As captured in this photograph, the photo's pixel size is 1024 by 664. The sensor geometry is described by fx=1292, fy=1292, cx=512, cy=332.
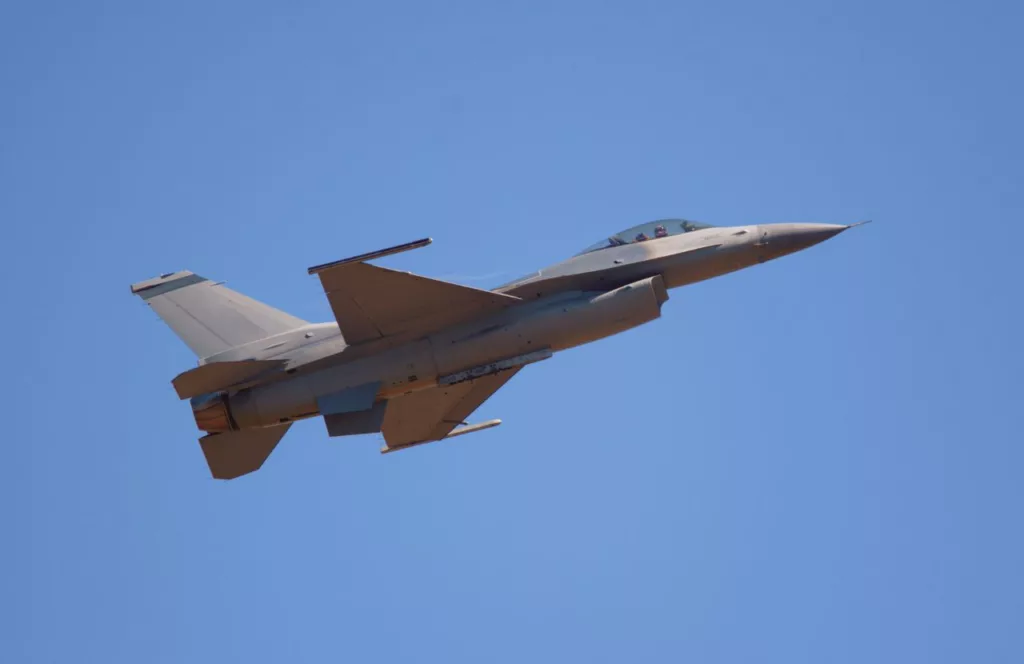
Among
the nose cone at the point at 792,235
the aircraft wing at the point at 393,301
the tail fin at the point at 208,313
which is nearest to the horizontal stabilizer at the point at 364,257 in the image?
the aircraft wing at the point at 393,301

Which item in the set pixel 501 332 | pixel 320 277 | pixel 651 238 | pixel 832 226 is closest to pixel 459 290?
pixel 501 332

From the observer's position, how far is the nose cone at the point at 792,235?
21531mm

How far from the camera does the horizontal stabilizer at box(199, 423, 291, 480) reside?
830 inches

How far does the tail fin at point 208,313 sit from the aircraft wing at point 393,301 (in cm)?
204

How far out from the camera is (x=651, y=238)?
2162 centimetres

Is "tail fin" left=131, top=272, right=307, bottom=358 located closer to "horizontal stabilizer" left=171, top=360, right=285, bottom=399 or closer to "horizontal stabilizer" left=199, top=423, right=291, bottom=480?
"horizontal stabilizer" left=171, top=360, right=285, bottom=399

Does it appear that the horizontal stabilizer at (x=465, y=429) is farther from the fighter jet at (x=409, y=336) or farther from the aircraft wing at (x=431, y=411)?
the fighter jet at (x=409, y=336)

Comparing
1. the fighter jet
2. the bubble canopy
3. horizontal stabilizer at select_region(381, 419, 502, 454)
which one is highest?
the bubble canopy

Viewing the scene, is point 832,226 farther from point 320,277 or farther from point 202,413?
point 202,413

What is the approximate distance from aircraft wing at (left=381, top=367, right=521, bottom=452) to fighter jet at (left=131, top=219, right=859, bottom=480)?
124 cm

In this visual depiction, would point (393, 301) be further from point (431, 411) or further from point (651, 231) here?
point (651, 231)

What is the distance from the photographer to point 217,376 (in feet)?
66.9

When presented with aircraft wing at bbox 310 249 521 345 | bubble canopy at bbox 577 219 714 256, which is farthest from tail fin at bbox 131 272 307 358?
bubble canopy at bbox 577 219 714 256

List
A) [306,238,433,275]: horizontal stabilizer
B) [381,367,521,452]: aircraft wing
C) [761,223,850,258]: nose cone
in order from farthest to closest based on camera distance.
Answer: [381,367,521,452]: aircraft wing → [761,223,850,258]: nose cone → [306,238,433,275]: horizontal stabilizer
